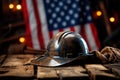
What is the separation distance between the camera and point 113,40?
6844mm

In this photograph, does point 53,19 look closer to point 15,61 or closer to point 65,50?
point 15,61

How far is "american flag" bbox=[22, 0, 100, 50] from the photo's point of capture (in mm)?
6465

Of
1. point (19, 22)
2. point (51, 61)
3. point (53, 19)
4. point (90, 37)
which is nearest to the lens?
point (51, 61)

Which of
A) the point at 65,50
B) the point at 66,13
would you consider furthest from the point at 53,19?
the point at 65,50

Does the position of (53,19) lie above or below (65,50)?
above

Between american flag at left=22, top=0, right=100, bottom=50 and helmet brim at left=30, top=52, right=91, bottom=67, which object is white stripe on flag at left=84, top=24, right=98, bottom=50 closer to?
american flag at left=22, top=0, right=100, bottom=50

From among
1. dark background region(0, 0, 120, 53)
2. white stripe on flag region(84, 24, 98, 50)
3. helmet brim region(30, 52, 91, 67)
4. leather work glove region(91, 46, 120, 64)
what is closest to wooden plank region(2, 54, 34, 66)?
helmet brim region(30, 52, 91, 67)

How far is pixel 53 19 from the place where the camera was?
6.58 metres

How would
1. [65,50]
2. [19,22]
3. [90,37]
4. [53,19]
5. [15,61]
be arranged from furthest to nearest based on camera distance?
[19,22], [53,19], [90,37], [15,61], [65,50]

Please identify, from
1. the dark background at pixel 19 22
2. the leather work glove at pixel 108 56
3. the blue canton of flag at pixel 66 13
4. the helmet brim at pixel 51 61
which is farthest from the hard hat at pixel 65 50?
the dark background at pixel 19 22

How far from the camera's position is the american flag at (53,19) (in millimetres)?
6465

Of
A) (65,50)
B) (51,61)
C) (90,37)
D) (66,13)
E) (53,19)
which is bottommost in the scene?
(51,61)

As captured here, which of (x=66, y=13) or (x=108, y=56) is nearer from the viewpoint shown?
(x=108, y=56)

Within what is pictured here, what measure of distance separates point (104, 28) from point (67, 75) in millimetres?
3878
